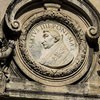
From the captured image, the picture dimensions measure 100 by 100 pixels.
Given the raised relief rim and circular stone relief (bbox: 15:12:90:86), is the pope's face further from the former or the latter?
the raised relief rim

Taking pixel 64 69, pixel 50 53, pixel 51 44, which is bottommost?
pixel 64 69

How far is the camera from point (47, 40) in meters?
11.5

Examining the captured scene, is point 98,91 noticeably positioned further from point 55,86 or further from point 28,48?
point 28,48

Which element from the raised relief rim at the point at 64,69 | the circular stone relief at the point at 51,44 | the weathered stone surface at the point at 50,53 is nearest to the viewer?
the weathered stone surface at the point at 50,53

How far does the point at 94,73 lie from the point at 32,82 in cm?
124

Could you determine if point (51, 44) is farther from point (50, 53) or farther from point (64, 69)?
point (64, 69)

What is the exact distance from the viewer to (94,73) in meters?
11.5

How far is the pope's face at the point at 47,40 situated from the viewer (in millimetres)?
11500

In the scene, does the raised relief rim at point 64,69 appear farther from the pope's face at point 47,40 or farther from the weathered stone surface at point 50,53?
the pope's face at point 47,40

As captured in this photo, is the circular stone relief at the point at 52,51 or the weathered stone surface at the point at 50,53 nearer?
the weathered stone surface at the point at 50,53

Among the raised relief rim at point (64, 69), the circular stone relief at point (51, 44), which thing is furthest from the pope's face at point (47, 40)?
the raised relief rim at point (64, 69)

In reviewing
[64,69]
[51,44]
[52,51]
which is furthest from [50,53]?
[64,69]

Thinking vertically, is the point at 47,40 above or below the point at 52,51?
above

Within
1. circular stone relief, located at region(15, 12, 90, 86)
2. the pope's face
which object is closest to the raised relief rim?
circular stone relief, located at region(15, 12, 90, 86)
